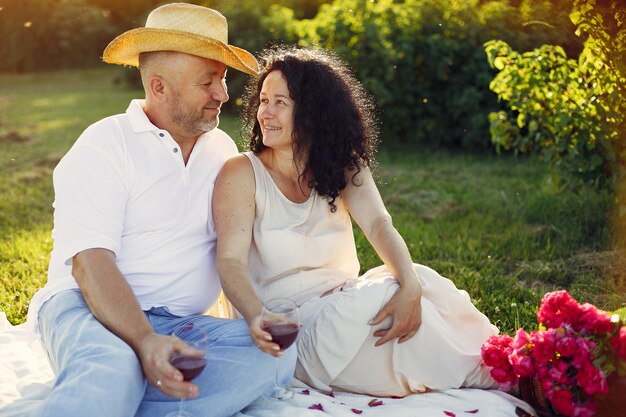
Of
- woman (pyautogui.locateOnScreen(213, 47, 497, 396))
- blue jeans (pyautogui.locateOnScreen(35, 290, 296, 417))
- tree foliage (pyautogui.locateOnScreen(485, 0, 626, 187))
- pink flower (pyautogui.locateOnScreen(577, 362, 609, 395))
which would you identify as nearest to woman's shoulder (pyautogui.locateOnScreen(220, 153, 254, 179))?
woman (pyautogui.locateOnScreen(213, 47, 497, 396))

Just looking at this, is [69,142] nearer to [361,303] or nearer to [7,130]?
[7,130]

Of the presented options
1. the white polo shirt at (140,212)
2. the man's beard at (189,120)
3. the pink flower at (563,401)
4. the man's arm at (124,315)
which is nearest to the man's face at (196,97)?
the man's beard at (189,120)

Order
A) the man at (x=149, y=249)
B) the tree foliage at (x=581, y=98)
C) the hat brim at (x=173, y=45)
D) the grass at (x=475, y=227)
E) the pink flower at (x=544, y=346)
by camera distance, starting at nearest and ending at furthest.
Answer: the man at (x=149, y=249)
the pink flower at (x=544, y=346)
the hat brim at (x=173, y=45)
the grass at (x=475, y=227)
the tree foliage at (x=581, y=98)

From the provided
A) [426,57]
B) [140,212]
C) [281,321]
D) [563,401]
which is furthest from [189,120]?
[426,57]

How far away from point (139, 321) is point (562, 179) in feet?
15.6

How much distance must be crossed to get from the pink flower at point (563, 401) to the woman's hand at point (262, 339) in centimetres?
117

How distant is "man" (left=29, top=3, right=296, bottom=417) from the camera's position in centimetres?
313

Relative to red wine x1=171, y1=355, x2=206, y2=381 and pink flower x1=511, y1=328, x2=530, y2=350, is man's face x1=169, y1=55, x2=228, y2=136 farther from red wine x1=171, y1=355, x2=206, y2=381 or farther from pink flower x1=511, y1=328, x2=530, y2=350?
pink flower x1=511, y1=328, x2=530, y2=350

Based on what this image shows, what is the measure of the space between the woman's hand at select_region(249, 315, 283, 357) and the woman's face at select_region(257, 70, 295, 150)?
3.63 ft

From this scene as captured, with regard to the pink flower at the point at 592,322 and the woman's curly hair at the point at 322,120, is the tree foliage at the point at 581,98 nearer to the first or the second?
the woman's curly hair at the point at 322,120

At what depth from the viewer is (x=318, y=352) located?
12.4 feet

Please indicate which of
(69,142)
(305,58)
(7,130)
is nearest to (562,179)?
(305,58)

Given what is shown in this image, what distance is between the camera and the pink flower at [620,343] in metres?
3.37

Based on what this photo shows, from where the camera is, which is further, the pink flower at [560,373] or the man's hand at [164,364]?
the pink flower at [560,373]
